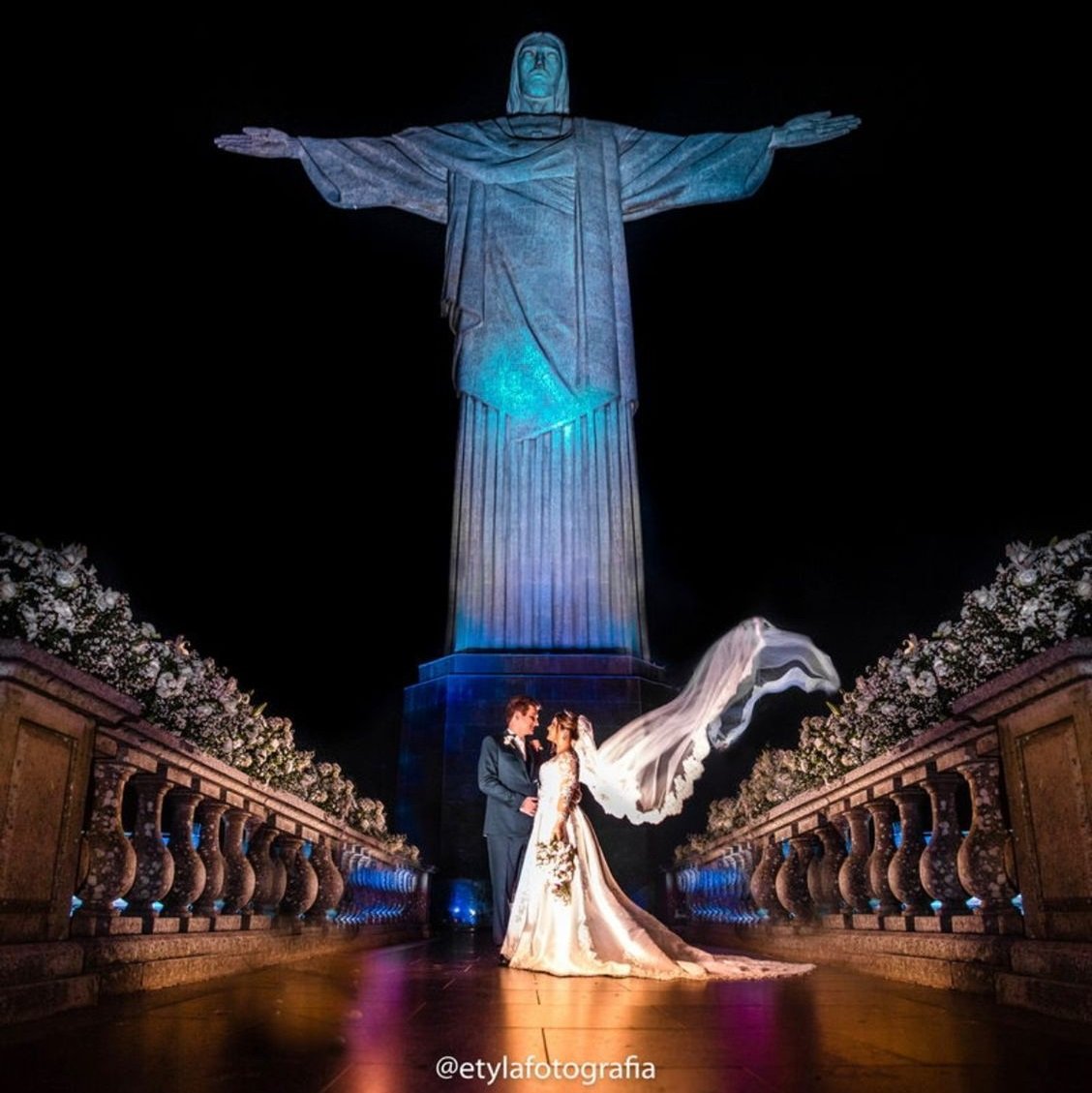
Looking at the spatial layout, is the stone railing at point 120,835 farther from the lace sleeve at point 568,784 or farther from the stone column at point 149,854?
the lace sleeve at point 568,784

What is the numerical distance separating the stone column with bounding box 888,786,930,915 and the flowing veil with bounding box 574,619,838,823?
7.74 feet

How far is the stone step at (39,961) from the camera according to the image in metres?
4.15

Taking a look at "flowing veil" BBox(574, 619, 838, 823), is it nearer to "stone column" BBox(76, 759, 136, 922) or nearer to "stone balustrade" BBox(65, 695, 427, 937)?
"stone balustrade" BBox(65, 695, 427, 937)

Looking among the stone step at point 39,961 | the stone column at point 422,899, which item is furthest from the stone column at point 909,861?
the stone column at point 422,899

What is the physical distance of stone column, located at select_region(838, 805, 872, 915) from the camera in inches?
293

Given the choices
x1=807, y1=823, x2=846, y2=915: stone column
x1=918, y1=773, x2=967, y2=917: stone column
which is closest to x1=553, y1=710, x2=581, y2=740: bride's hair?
x1=807, y1=823, x2=846, y2=915: stone column

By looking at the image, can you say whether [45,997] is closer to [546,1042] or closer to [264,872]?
[546,1042]

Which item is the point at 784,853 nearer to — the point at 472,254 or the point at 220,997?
the point at 220,997

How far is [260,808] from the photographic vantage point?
781 cm

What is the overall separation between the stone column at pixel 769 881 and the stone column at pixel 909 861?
10.5 feet

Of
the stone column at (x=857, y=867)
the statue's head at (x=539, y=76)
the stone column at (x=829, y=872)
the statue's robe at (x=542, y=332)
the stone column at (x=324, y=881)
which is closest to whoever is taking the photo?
the stone column at (x=857, y=867)

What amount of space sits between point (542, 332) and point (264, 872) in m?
12.7

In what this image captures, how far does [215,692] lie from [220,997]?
2548 mm

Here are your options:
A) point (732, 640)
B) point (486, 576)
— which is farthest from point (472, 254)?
point (732, 640)
